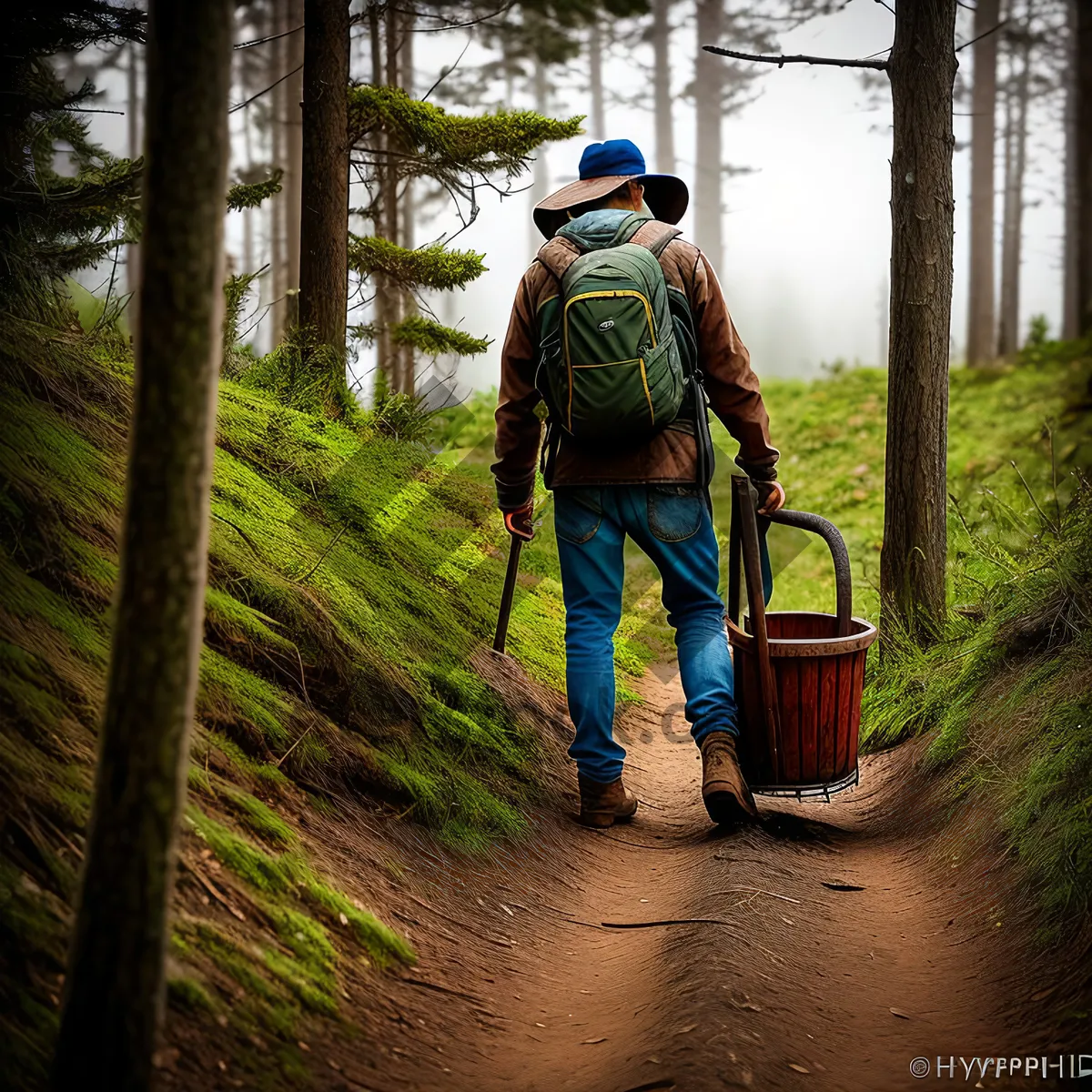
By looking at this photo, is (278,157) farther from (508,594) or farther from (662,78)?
(508,594)

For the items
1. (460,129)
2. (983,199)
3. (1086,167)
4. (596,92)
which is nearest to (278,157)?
(596,92)

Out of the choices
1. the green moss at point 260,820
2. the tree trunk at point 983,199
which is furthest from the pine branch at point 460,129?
the tree trunk at point 983,199

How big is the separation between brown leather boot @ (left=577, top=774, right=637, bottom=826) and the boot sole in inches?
17.7

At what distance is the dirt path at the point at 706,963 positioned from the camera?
240cm

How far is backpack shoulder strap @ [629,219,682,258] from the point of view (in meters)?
4.14

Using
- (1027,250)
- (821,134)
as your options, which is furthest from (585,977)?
(821,134)

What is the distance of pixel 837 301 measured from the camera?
47500 mm

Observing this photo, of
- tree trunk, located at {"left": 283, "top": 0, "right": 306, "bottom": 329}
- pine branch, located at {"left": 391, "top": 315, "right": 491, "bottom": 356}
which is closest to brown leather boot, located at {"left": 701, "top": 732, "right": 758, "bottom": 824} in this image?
pine branch, located at {"left": 391, "top": 315, "right": 491, "bottom": 356}

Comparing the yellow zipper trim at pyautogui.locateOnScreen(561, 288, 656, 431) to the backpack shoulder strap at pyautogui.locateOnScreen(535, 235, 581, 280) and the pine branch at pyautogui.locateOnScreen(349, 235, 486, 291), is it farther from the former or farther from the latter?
the pine branch at pyautogui.locateOnScreen(349, 235, 486, 291)

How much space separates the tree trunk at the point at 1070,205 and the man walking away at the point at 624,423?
20048 mm

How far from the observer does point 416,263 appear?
7105 millimetres

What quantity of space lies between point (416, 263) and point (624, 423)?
3715mm

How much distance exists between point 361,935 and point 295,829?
0.40 m

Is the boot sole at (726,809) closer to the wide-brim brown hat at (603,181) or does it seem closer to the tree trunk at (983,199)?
the wide-brim brown hat at (603,181)
